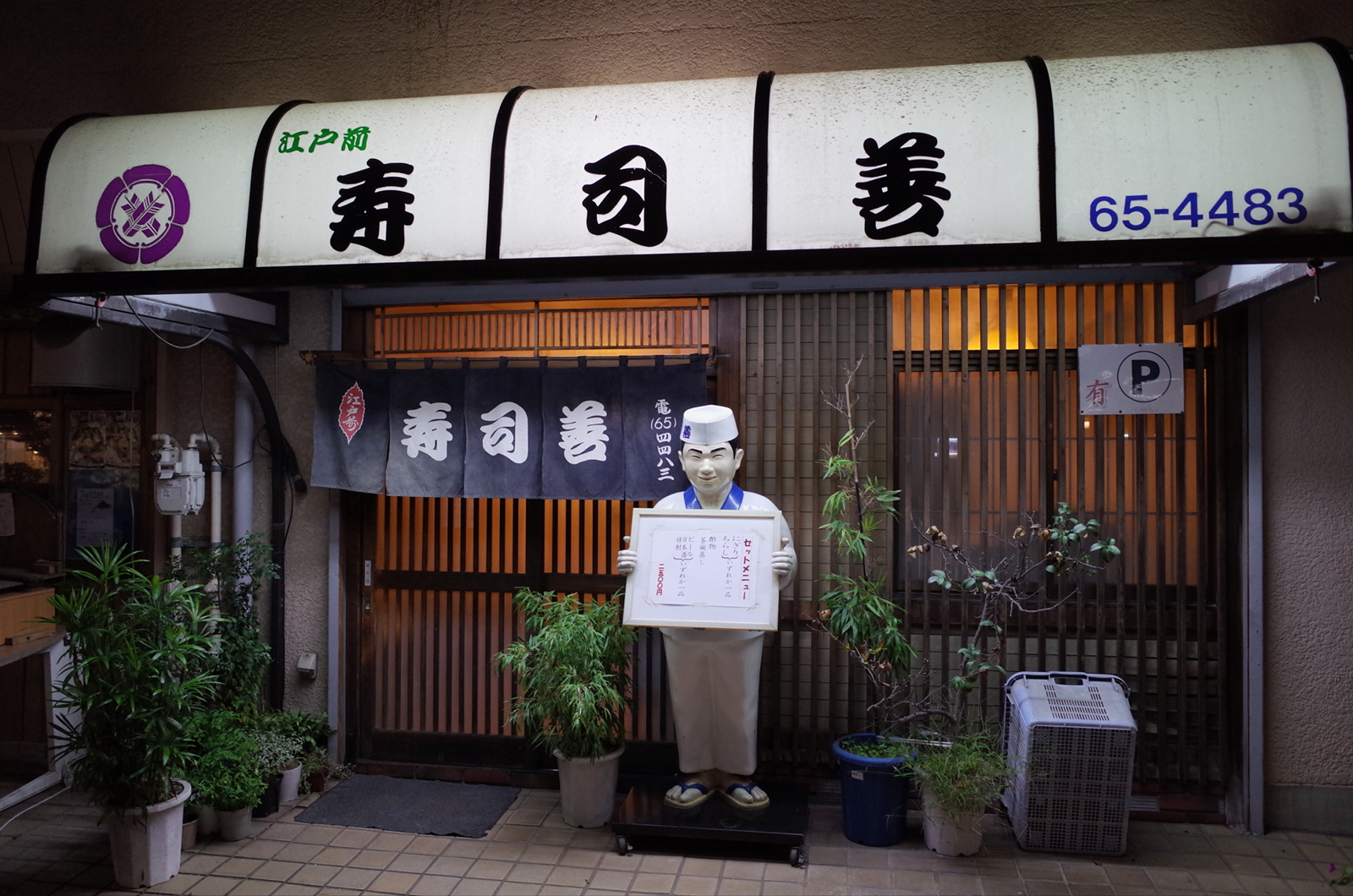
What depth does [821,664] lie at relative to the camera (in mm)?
6961

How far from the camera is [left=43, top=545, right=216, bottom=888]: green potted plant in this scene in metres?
5.37

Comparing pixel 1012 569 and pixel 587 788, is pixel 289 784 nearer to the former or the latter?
pixel 587 788

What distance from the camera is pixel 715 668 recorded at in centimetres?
617

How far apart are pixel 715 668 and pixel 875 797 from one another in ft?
4.66

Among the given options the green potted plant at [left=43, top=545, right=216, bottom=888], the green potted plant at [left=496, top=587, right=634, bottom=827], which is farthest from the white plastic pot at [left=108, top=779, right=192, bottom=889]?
the green potted plant at [left=496, top=587, right=634, bottom=827]

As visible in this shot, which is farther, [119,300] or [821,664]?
[821,664]

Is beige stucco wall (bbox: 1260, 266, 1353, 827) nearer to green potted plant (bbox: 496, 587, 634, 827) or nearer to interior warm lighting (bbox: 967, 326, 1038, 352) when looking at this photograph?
interior warm lighting (bbox: 967, 326, 1038, 352)

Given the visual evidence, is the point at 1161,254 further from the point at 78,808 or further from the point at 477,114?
the point at 78,808

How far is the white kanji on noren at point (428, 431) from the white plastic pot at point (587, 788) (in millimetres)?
2629

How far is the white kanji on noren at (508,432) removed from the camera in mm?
6953

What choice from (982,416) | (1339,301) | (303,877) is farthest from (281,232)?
(1339,301)

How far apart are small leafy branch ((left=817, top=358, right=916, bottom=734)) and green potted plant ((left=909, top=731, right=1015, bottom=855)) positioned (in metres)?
0.55

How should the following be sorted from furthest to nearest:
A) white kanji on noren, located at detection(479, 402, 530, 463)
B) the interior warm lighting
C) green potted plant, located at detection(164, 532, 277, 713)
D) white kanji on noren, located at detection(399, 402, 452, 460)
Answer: white kanji on noren, located at detection(399, 402, 452, 460), white kanji on noren, located at detection(479, 402, 530, 463), green potted plant, located at detection(164, 532, 277, 713), the interior warm lighting

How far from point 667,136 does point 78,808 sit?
6.80m
